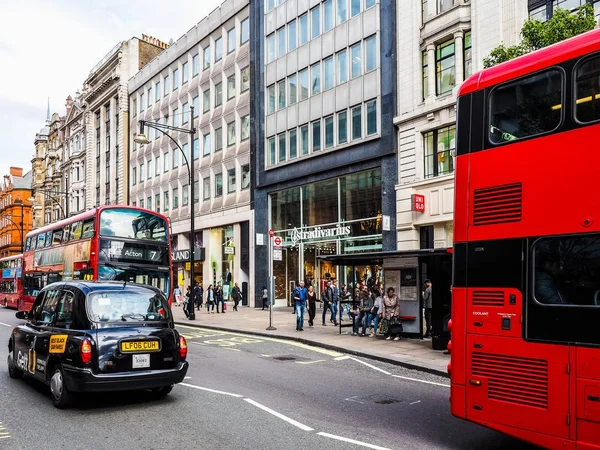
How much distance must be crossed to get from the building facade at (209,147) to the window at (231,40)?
0.21ft

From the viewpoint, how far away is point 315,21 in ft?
→ 97.0

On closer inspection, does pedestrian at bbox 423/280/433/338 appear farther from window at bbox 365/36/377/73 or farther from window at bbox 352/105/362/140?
window at bbox 365/36/377/73

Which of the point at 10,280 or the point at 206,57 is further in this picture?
the point at 10,280

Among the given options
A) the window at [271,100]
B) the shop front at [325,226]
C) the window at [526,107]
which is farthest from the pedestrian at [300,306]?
the window at [271,100]

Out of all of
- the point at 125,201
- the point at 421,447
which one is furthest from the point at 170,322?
the point at 125,201

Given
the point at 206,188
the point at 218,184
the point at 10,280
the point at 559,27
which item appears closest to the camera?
the point at 559,27

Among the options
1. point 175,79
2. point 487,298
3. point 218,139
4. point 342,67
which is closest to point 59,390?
point 487,298

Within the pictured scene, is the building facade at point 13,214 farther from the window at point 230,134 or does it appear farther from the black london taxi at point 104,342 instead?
the black london taxi at point 104,342

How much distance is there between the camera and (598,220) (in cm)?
504

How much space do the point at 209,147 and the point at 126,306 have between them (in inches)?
1254

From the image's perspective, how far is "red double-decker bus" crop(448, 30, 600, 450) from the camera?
17.0 feet

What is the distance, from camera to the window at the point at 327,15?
28453mm

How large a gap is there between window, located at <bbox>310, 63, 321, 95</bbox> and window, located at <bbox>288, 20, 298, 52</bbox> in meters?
2.28

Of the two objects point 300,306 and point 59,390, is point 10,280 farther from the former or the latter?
point 59,390
